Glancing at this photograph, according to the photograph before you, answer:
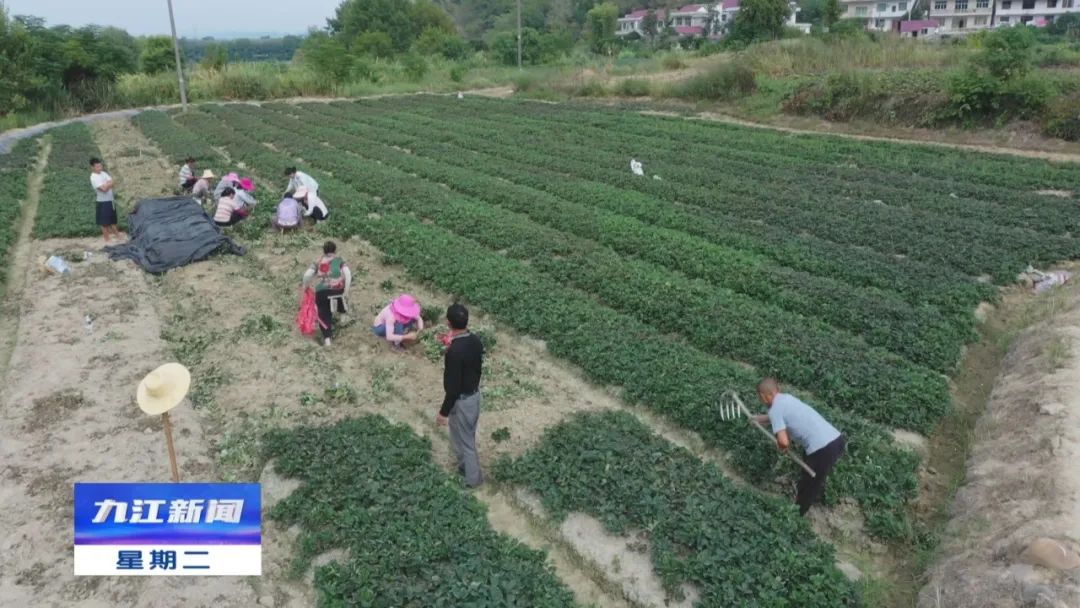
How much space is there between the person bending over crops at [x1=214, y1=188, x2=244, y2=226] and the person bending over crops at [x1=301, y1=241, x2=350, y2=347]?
18.4 ft

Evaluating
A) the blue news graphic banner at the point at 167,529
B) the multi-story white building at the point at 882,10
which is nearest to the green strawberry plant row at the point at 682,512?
the blue news graphic banner at the point at 167,529

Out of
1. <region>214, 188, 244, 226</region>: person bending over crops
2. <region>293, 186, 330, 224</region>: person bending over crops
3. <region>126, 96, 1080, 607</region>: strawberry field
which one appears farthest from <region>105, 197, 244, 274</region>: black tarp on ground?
<region>293, 186, 330, 224</region>: person bending over crops

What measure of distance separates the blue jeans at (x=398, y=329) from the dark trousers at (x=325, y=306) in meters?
0.62

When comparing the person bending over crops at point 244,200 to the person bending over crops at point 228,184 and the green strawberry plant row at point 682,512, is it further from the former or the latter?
the green strawberry plant row at point 682,512

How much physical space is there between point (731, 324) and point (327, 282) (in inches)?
210

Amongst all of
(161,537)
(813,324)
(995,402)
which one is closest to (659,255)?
(813,324)

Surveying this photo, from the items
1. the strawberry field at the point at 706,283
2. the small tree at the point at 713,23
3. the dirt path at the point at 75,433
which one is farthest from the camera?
the small tree at the point at 713,23

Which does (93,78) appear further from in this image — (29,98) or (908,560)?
(908,560)

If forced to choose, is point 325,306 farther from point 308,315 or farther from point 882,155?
point 882,155

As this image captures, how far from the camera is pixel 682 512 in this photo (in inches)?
233

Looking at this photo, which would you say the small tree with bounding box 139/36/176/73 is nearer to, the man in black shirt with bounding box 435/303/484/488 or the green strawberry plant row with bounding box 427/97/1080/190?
the green strawberry plant row with bounding box 427/97/1080/190

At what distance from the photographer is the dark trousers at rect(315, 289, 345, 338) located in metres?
9.30

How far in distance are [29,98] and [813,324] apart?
3732 centimetres

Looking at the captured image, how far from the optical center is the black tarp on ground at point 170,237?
12.5 meters
